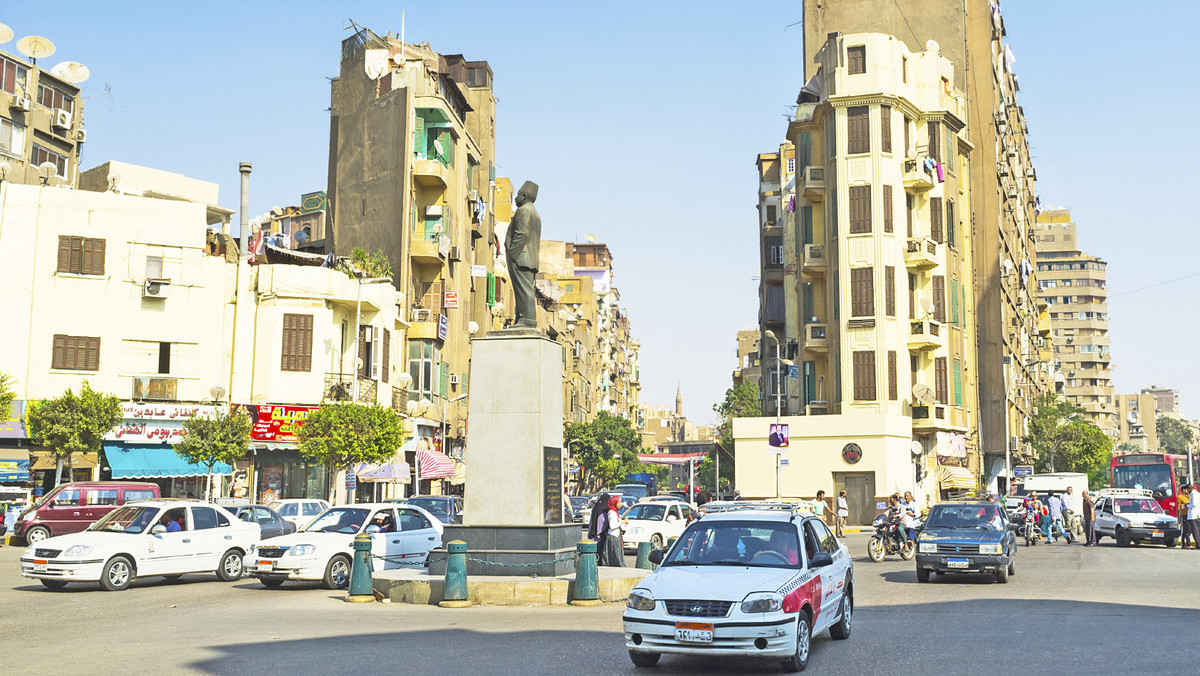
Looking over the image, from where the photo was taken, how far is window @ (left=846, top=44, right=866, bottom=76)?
165 feet

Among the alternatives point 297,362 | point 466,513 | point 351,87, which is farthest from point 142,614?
point 351,87

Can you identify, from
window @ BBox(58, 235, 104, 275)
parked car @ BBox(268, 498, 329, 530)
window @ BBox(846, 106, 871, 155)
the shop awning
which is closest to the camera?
parked car @ BBox(268, 498, 329, 530)

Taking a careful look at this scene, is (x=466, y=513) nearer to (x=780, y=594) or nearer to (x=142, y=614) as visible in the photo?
(x=142, y=614)

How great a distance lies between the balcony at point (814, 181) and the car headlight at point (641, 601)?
43.7 m

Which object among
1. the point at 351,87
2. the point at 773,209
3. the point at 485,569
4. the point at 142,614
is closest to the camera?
the point at 142,614

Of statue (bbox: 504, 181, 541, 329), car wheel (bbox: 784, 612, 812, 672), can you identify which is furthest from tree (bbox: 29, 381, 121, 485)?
car wheel (bbox: 784, 612, 812, 672)

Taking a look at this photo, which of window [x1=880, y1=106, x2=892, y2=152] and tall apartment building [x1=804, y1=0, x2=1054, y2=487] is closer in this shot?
window [x1=880, y1=106, x2=892, y2=152]

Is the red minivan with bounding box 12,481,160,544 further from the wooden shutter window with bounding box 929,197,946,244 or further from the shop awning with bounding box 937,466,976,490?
the wooden shutter window with bounding box 929,197,946,244

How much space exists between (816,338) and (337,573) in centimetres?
3547

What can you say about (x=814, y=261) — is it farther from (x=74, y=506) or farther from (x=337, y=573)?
(x=337, y=573)

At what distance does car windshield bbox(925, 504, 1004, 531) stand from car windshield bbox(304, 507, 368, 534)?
37.2ft

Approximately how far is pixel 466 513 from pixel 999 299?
2001 inches

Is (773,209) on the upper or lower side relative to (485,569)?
upper

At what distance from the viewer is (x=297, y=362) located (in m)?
40.8
